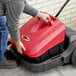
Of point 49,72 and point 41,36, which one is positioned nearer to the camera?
point 41,36

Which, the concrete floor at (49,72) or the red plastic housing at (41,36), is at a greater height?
the red plastic housing at (41,36)

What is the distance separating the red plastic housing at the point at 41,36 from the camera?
151 centimetres

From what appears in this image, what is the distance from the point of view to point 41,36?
60.3 inches

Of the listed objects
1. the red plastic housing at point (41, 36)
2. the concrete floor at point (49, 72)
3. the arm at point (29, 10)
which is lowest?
the concrete floor at point (49, 72)

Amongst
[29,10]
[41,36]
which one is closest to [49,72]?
[41,36]

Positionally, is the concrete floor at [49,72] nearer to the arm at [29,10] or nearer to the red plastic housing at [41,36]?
the red plastic housing at [41,36]

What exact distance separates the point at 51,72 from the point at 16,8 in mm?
658

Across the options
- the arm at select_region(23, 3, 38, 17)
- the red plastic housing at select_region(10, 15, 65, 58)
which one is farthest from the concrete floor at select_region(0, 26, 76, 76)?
the arm at select_region(23, 3, 38, 17)

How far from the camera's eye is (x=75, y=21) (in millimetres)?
2525

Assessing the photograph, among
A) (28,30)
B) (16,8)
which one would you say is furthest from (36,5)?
(16,8)

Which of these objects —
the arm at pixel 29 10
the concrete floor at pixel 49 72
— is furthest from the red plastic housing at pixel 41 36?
the concrete floor at pixel 49 72

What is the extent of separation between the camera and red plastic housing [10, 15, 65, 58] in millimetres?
1507

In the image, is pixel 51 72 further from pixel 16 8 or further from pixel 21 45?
pixel 16 8

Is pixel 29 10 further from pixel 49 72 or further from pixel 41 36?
pixel 49 72
